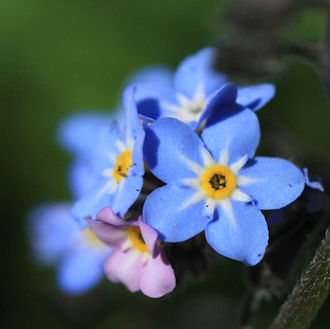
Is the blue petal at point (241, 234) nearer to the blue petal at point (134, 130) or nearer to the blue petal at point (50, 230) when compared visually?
the blue petal at point (134, 130)

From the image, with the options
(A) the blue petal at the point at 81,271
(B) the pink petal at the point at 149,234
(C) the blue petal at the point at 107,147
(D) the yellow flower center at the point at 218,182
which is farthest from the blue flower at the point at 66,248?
(B) the pink petal at the point at 149,234

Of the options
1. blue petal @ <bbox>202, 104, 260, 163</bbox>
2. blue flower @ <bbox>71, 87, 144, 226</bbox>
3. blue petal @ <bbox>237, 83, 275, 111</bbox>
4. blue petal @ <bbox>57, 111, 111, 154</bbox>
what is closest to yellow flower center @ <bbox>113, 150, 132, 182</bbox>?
blue flower @ <bbox>71, 87, 144, 226</bbox>

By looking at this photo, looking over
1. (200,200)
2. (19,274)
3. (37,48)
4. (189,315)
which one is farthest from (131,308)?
(37,48)

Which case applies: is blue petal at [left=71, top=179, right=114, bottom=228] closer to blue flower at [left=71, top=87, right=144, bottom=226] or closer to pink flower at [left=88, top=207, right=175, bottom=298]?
blue flower at [left=71, top=87, right=144, bottom=226]

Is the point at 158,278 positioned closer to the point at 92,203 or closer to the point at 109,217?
the point at 109,217

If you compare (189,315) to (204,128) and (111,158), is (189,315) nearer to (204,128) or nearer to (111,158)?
(111,158)

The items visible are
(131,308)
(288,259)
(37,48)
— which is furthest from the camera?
(37,48)

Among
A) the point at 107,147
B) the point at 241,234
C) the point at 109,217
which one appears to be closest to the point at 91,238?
the point at 107,147

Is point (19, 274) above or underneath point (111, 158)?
underneath
